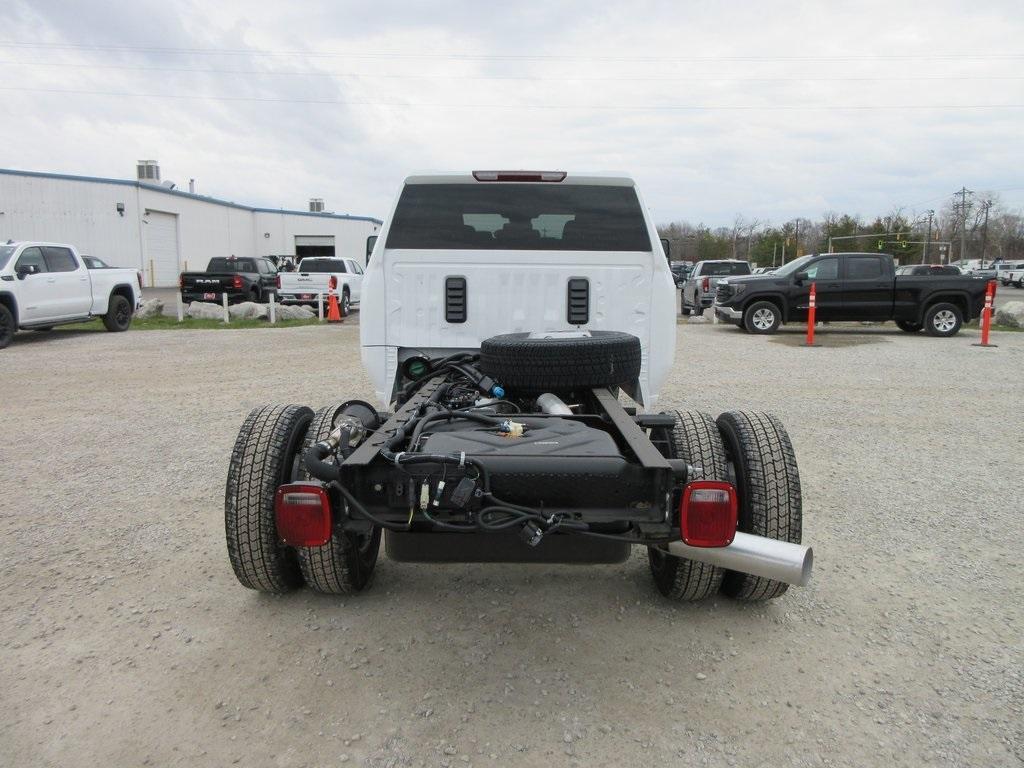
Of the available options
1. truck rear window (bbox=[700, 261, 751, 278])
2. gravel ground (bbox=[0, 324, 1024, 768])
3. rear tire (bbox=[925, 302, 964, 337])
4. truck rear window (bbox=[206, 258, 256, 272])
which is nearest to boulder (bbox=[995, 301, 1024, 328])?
rear tire (bbox=[925, 302, 964, 337])

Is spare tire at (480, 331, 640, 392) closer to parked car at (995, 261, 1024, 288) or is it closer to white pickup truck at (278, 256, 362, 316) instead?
white pickup truck at (278, 256, 362, 316)

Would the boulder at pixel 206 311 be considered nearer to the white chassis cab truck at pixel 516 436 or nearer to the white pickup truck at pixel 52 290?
the white pickup truck at pixel 52 290

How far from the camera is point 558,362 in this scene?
3.51 metres

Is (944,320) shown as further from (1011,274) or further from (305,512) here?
(1011,274)

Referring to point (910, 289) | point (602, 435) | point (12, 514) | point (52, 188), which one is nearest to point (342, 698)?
point (602, 435)

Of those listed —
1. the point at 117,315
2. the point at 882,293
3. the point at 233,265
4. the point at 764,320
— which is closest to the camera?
the point at 882,293

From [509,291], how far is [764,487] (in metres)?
2.14

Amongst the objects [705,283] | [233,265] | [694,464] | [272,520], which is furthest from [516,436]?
[233,265]

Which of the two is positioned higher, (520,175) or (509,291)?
(520,175)

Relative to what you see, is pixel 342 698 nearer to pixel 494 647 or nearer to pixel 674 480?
pixel 494 647

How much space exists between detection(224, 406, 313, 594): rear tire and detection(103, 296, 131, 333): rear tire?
14.8 meters

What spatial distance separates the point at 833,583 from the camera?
3631 millimetres

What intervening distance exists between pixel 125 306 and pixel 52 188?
24.0 meters

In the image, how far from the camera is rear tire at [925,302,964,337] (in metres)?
15.8
